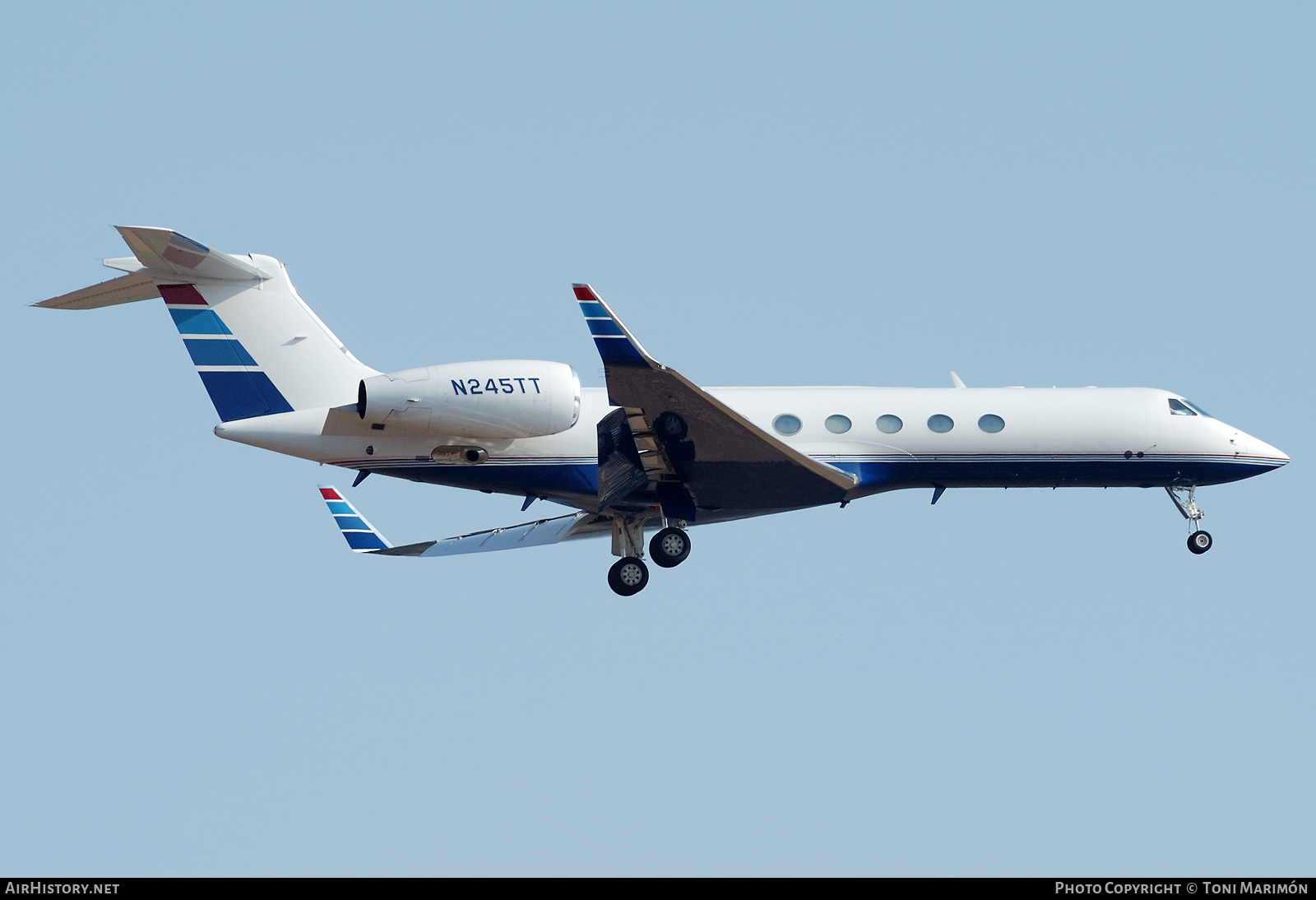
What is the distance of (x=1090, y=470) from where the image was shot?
74.9 feet

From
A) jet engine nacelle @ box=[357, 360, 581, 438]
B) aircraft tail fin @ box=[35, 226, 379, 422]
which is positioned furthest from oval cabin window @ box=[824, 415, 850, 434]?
aircraft tail fin @ box=[35, 226, 379, 422]

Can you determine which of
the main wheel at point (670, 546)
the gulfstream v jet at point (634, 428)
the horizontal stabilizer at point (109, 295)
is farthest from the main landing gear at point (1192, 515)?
the horizontal stabilizer at point (109, 295)

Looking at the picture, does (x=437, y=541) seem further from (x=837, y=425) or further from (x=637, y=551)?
(x=837, y=425)

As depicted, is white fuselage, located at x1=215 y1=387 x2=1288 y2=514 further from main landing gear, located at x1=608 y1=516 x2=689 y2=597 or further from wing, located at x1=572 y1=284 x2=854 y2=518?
wing, located at x1=572 y1=284 x2=854 y2=518

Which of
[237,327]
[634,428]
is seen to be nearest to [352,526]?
[237,327]

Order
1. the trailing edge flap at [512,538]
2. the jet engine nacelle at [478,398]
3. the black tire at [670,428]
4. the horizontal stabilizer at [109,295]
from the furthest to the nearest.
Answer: the trailing edge flap at [512,538]
the horizontal stabilizer at [109,295]
the jet engine nacelle at [478,398]
the black tire at [670,428]

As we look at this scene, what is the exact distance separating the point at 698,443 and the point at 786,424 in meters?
2.16

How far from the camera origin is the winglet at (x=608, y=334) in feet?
58.2

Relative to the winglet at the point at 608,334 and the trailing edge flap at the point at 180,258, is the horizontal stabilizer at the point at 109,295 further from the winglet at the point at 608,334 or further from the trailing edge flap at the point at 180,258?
the winglet at the point at 608,334

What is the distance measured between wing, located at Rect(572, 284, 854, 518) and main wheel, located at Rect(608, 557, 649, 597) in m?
0.93

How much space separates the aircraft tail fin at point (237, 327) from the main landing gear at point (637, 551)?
161 inches

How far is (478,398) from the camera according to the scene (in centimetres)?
1983
